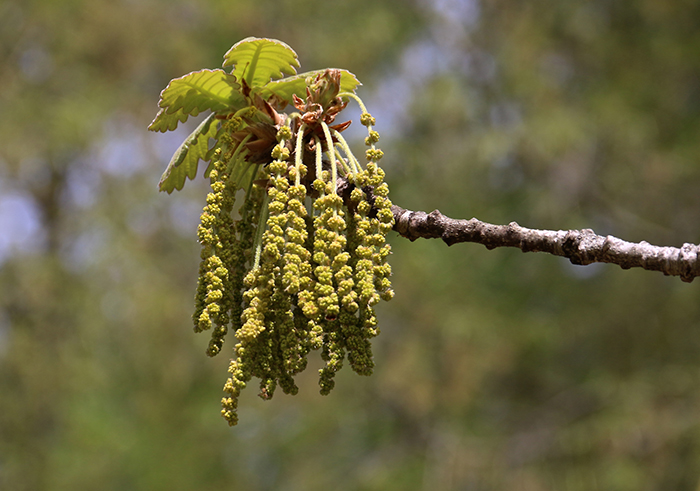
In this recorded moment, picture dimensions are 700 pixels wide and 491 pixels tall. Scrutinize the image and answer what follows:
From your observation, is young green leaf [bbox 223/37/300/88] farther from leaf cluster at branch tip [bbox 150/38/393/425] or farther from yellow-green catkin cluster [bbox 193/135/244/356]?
yellow-green catkin cluster [bbox 193/135/244/356]

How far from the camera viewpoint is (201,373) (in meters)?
6.88

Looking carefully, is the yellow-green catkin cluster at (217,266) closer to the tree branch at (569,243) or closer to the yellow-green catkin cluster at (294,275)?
the yellow-green catkin cluster at (294,275)

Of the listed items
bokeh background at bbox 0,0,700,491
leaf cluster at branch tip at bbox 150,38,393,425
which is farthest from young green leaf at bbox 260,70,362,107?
bokeh background at bbox 0,0,700,491

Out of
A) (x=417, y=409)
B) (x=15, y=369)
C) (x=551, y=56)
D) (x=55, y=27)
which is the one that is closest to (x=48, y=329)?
(x=15, y=369)

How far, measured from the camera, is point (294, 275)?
1075 mm

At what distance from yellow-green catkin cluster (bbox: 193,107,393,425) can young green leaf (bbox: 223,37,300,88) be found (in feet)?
0.65

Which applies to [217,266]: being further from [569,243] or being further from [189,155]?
[569,243]

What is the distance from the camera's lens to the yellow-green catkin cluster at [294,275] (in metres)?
1.10

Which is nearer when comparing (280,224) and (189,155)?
(280,224)

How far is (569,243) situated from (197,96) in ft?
2.66

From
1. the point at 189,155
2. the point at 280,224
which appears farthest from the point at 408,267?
the point at 280,224

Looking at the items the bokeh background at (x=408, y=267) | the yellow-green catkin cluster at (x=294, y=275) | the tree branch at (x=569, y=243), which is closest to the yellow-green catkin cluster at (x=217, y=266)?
the yellow-green catkin cluster at (x=294, y=275)

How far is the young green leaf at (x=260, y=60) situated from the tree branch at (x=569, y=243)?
0.40m

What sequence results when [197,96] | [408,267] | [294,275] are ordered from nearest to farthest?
[294,275] < [197,96] < [408,267]
